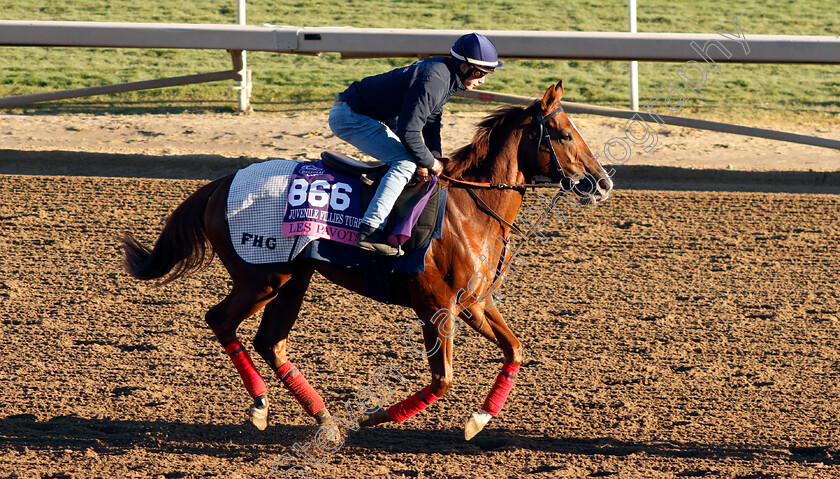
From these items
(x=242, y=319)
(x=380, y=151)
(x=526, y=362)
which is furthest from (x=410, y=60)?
(x=242, y=319)

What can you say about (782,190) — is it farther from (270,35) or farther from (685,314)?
(270,35)

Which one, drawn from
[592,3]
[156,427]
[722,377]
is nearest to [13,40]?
[156,427]

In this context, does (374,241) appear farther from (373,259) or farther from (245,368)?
(245,368)

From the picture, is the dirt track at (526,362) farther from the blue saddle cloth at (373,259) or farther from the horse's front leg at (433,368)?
the blue saddle cloth at (373,259)

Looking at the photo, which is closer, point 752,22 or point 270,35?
point 270,35

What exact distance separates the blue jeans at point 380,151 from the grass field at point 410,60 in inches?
270

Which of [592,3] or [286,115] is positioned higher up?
[592,3]

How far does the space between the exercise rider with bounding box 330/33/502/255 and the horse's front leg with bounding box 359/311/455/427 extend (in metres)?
0.43

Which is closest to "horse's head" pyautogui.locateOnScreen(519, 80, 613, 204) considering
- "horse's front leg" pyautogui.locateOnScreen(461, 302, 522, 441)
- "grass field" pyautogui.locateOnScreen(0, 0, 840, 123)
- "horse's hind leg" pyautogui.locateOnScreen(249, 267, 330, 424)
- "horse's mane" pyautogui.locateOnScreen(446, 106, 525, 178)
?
"horse's mane" pyautogui.locateOnScreen(446, 106, 525, 178)

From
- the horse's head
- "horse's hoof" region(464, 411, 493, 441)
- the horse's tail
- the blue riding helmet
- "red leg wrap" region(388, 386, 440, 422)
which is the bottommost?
"horse's hoof" region(464, 411, 493, 441)

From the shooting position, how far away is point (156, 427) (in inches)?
179

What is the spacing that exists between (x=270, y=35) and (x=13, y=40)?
9.04 ft

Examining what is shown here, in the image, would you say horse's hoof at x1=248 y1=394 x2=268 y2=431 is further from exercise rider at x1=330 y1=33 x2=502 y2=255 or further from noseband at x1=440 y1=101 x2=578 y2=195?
noseband at x1=440 y1=101 x2=578 y2=195

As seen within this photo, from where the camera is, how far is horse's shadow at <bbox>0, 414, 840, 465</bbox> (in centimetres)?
431
